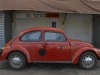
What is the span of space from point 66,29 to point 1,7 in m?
5.35

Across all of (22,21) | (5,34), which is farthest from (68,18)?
(5,34)

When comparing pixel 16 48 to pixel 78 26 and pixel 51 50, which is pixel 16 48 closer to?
pixel 51 50

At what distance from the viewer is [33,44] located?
Result: 8.14 m

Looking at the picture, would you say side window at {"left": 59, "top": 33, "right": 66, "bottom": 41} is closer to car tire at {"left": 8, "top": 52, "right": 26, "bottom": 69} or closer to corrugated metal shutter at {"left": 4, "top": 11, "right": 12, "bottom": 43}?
car tire at {"left": 8, "top": 52, "right": 26, "bottom": 69}

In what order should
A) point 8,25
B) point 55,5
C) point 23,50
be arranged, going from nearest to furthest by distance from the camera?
1. point 23,50
2. point 55,5
3. point 8,25

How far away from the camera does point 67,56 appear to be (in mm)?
8180

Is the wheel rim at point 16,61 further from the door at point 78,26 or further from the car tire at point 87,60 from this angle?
the door at point 78,26

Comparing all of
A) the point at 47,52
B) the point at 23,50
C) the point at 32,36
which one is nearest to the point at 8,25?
the point at 32,36

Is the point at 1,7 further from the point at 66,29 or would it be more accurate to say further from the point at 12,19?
the point at 66,29

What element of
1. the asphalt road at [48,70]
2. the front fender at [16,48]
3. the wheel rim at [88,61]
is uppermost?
the front fender at [16,48]

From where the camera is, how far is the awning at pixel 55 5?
34.9ft

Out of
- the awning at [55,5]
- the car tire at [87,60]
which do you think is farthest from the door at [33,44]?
the awning at [55,5]

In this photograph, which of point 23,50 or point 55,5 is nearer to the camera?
point 23,50

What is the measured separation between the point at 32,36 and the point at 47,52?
0.92 metres
